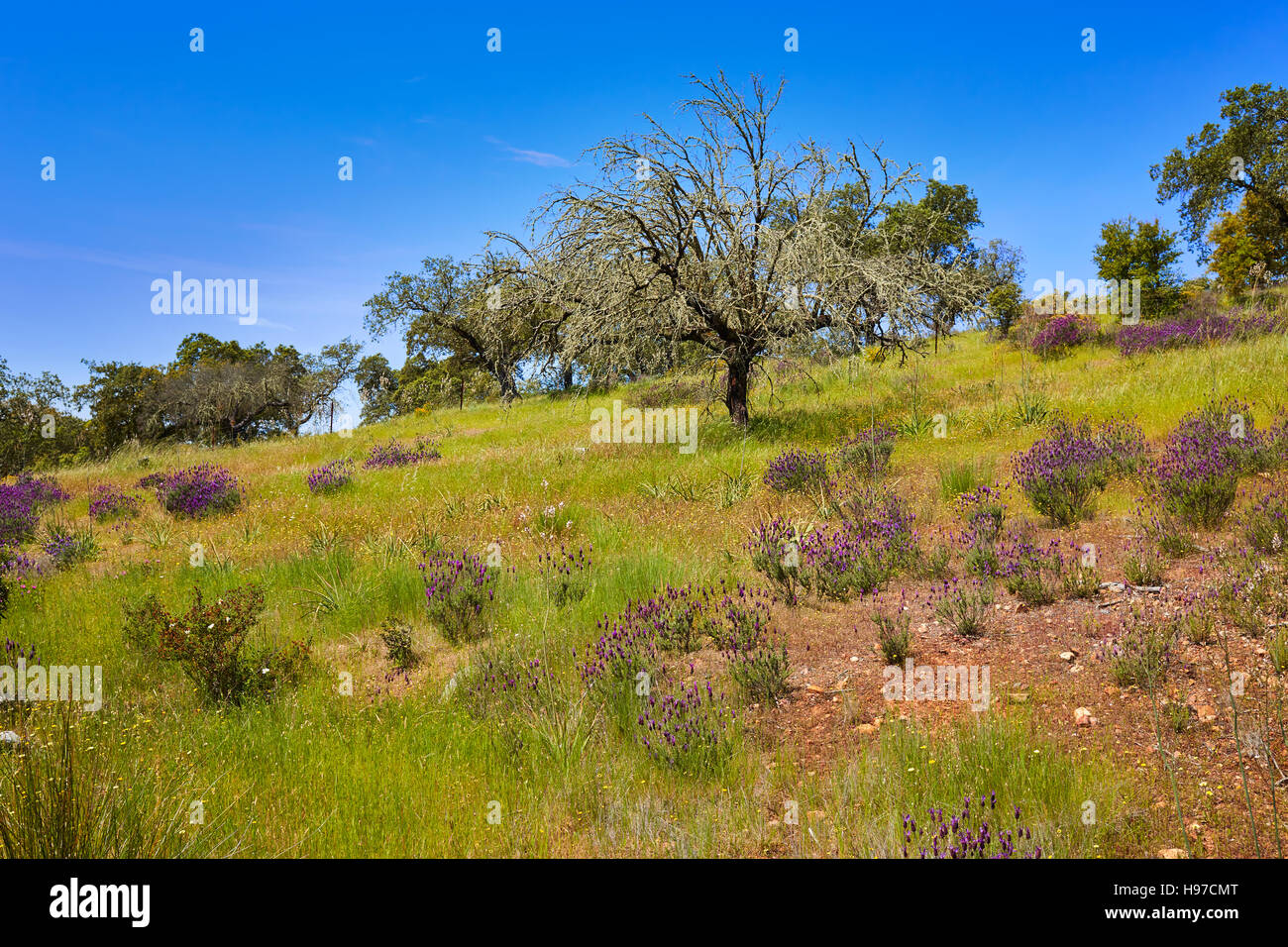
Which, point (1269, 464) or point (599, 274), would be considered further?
point (599, 274)

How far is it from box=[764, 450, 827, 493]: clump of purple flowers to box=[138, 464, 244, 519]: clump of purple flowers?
909 cm

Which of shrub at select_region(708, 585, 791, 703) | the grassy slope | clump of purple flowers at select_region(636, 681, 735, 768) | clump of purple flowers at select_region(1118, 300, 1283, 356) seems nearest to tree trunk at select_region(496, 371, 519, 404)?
the grassy slope

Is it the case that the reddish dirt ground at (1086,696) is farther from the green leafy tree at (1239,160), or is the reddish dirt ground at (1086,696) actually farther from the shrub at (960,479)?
the green leafy tree at (1239,160)

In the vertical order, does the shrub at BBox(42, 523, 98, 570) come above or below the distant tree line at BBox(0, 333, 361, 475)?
below


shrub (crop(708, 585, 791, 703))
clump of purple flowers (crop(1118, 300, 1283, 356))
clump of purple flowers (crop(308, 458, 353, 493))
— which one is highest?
clump of purple flowers (crop(1118, 300, 1283, 356))

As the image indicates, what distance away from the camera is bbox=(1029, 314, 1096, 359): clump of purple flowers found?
754 inches

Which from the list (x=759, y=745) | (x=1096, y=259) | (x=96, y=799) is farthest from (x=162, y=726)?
(x=1096, y=259)

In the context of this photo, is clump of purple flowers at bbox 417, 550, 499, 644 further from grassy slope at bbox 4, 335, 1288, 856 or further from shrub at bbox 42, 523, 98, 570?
shrub at bbox 42, 523, 98, 570

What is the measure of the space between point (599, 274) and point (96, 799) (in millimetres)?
10695

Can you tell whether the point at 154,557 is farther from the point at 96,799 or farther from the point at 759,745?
the point at 759,745

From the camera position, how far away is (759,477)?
31.7 feet

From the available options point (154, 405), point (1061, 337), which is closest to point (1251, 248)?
point (1061, 337)

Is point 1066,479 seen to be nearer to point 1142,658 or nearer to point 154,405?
point 1142,658
